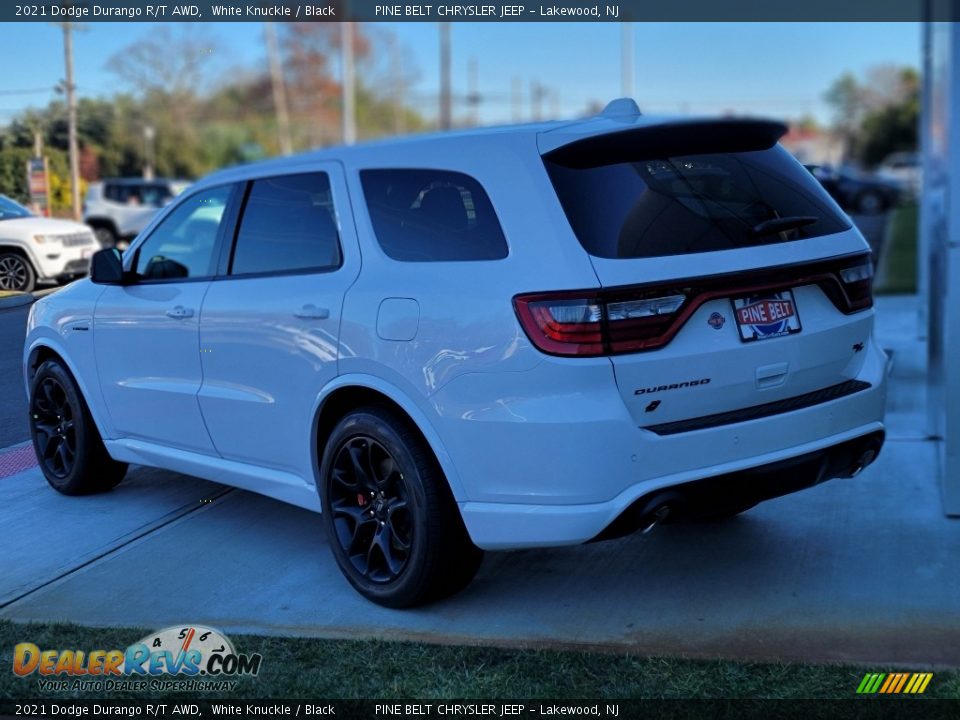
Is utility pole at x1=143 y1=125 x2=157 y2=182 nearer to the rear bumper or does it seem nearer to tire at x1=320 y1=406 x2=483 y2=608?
tire at x1=320 y1=406 x2=483 y2=608

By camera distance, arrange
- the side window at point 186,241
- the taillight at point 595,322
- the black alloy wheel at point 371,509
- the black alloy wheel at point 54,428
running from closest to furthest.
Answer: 1. the taillight at point 595,322
2. the black alloy wheel at point 371,509
3. the side window at point 186,241
4. the black alloy wheel at point 54,428

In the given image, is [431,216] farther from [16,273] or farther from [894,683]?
[16,273]

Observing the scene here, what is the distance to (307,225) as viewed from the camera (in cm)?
495

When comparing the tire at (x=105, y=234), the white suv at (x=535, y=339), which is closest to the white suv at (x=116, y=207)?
the tire at (x=105, y=234)

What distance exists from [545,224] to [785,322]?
3.11 ft

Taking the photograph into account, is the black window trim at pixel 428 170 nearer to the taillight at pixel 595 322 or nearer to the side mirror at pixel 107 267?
the taillight at pixel 595 322

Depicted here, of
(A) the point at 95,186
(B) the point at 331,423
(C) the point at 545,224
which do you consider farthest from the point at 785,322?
(A) the point at 95,186

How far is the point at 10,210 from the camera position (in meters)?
6.59

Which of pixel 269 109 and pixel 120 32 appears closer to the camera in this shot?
pixel 120 32

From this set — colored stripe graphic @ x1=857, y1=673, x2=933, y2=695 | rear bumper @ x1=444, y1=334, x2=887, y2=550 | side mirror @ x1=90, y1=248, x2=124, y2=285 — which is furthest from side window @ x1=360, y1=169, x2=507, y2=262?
colored stripe graphic @ x1=857, y1=673, x2=933, y2=695

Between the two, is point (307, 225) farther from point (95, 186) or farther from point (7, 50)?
point (95, 186)

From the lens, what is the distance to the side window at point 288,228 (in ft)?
15.9

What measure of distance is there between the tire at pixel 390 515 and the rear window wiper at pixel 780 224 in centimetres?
143

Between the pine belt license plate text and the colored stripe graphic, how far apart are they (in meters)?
1.17
